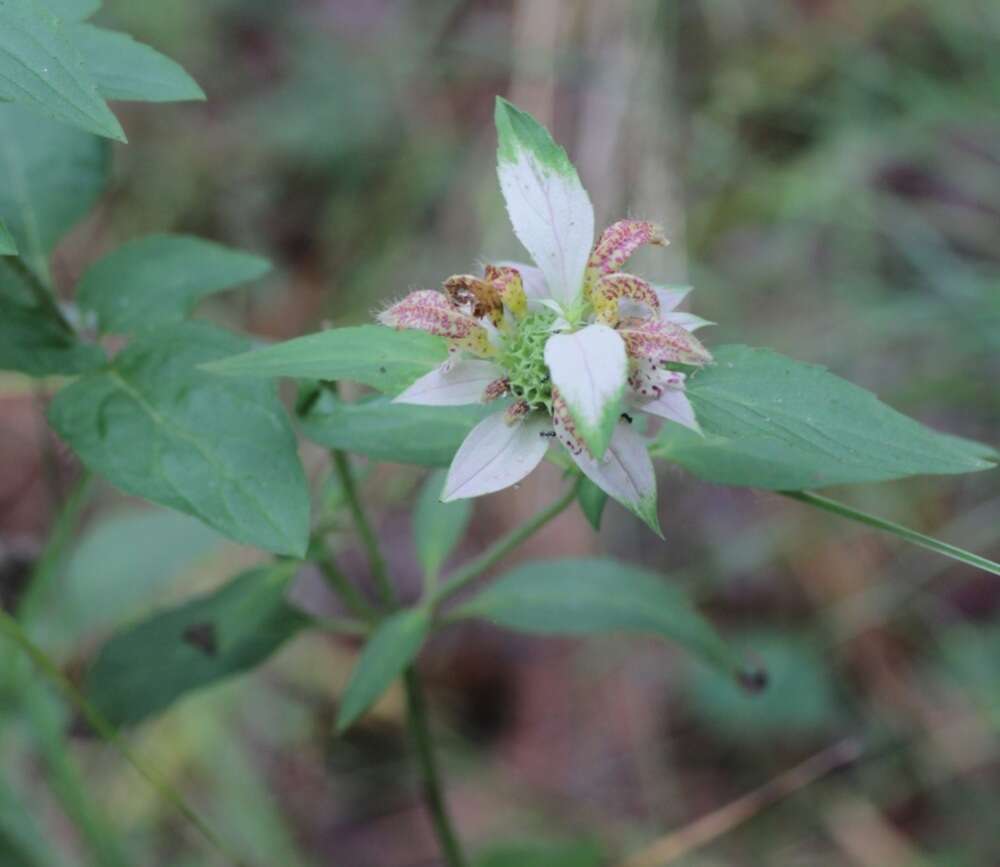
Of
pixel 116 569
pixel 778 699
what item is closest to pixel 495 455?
pixel 116 569

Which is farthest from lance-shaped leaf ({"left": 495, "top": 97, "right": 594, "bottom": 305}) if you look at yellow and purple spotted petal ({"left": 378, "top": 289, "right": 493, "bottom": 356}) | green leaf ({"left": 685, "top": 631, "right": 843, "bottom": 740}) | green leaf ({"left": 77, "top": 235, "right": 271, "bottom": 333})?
green leaf ({"left": 685, "top": 631, "right": 843, "bottom": 740})

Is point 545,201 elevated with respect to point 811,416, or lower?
elevated

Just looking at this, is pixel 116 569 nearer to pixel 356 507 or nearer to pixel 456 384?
pixel 356 507

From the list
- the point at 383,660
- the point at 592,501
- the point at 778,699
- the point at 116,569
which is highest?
the point at 592,501

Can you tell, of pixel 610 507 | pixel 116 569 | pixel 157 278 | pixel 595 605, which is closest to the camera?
pixel 157 278

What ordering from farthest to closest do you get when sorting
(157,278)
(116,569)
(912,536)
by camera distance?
(116,569) → (157,278) → (912,536)

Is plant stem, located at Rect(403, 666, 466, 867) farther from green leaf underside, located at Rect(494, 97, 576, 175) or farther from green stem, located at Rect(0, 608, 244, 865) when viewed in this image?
green leaf underside, located at Rect(494, 97, 576, 175)

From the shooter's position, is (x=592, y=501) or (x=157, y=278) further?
(x=157, y=278)

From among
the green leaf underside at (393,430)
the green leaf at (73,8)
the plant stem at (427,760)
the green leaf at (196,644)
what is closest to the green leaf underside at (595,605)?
the plant stem at (427,760)
